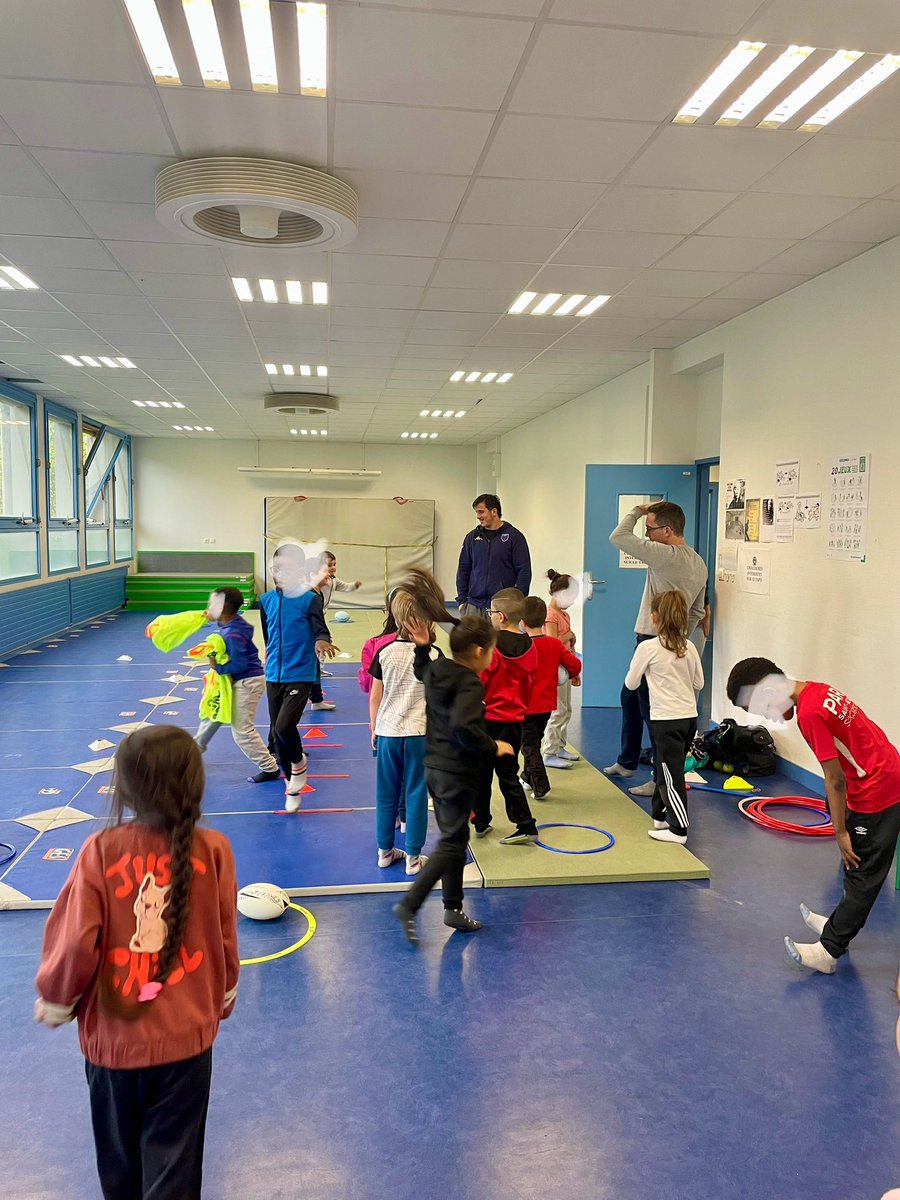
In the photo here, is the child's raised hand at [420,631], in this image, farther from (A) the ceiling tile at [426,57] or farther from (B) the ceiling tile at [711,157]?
(B) the ceiling tile at [711,157]

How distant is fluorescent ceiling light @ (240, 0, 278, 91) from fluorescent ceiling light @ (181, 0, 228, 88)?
94 mm

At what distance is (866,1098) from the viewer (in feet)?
7.38

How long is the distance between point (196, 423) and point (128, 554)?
3.55 m

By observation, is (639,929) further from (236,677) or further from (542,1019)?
(236,677)

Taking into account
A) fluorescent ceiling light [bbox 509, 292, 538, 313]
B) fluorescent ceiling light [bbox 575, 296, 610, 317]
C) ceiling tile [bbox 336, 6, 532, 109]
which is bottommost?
ceiling tile [bbox 336, 6, 532, 109]

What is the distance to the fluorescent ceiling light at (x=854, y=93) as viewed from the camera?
263 centimetres

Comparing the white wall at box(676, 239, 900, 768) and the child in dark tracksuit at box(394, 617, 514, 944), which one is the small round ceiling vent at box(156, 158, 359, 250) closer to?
the child in dark tracksuit at box(394, 617, 514, 944)

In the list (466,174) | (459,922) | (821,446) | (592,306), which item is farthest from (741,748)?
(466,174)

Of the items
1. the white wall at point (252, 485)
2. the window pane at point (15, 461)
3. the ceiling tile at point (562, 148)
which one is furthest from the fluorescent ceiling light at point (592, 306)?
the white wall at point (252, 485)

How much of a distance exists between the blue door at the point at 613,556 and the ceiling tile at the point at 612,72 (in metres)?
3.96

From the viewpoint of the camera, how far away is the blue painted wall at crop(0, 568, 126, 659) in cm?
937

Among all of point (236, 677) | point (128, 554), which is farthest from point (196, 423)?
point (236, 677)

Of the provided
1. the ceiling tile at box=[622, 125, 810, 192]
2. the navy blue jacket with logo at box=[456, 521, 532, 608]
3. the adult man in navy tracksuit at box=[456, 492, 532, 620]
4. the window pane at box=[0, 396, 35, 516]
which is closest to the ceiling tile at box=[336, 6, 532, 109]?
the ceiling tile at box=[622, 125, 810, 192]

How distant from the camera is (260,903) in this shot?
3.16 metres
